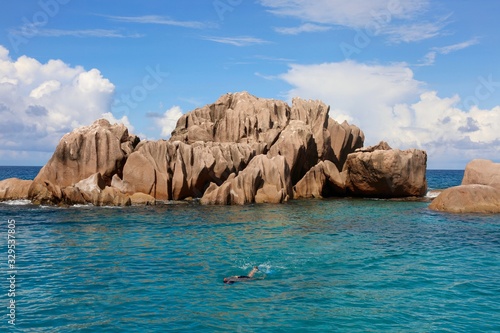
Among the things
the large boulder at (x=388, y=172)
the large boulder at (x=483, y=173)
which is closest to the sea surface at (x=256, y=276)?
the large boulder at (x=483, y=173)

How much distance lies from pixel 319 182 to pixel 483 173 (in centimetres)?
2032

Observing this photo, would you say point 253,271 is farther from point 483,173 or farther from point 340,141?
point 340,141

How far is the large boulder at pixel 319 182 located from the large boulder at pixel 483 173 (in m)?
16.0

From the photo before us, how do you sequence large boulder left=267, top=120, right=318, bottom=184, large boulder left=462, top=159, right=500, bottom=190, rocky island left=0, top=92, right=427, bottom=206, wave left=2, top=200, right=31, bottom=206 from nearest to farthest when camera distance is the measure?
large boulder left=462, top=159, right=500, bottom=190
wave left=2, top=200, right=31, bottom=206
rocky island left=0, top=92, right=427, bottom=206
large boulder left=267, top=120, right=318, bottom=184

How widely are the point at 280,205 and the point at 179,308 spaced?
112 ft

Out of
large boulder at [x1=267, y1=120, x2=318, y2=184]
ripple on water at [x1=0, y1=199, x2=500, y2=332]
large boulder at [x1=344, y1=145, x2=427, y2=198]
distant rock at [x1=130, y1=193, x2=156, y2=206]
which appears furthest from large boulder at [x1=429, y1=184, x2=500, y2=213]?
distant rock at [x1=130, y1=193, x2=156, y2=206]

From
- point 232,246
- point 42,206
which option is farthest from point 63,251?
point 42,206

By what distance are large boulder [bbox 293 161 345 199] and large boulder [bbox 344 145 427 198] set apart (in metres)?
1.82

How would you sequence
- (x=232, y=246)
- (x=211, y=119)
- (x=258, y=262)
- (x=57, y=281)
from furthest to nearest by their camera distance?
(x=211, y=119)
(x=232, y=246)
(x=258, y=262)
(x=57, y=281)

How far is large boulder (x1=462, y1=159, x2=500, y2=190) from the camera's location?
156 feet

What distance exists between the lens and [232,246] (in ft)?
95.1

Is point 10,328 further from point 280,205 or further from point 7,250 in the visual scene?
point 280,205

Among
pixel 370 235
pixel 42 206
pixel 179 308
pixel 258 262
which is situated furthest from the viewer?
pixel 42 206

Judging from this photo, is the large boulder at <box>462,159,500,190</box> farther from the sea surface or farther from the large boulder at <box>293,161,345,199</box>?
the large boulder at <box>293,161,345,199</box>
